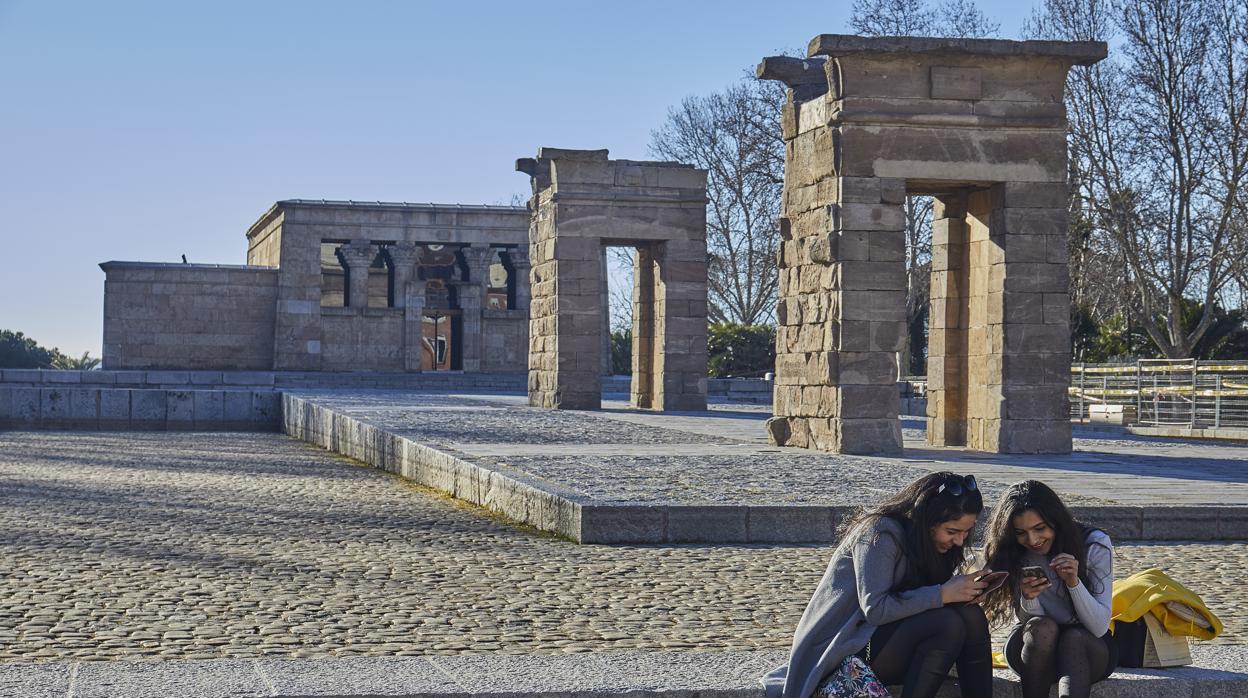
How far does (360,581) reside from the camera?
856cm

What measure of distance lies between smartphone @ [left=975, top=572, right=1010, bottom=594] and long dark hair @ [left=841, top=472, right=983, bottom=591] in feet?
0.57

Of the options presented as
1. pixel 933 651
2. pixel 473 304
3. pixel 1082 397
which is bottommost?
pixel 933 651

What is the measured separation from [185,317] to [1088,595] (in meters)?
42.3

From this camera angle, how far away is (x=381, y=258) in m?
53.8

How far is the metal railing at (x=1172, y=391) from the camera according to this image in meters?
24.4

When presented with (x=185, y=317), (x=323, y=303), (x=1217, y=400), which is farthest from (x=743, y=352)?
(x=1217, y=400)

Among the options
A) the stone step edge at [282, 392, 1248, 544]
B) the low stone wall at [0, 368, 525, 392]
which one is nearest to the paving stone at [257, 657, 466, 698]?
the stone step edge at [282, 392, 1248, 544]

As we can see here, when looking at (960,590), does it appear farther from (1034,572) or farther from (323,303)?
(323,303)

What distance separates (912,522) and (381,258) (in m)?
49.2

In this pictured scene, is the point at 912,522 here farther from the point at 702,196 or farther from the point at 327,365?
the point at 327,365

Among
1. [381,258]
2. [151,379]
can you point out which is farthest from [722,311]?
[151,379]

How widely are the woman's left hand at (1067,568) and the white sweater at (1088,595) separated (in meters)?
0.04

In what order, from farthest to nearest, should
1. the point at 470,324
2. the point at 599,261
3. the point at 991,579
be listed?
1. the point at 470,324
2. the point at 599,261
3. the point at 991,579

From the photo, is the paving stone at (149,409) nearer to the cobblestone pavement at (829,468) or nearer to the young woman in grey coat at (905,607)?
the cobblestone pavement at (829,468)
